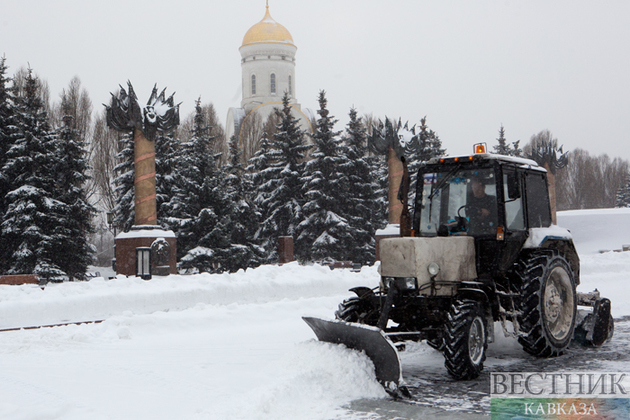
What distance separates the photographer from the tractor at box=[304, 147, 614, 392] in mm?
6621

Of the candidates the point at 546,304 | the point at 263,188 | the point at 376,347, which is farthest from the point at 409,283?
the point at 263,188

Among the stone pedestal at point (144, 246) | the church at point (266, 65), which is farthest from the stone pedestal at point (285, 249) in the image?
the church at point (266, 65)

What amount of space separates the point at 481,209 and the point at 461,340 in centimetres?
175

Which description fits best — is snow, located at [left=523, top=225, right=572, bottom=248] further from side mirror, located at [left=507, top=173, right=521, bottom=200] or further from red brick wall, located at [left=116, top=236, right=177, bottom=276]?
red brick wall, located at [left=116, top=236, right=177, bottom=276]

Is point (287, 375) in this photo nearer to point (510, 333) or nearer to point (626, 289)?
point (510, 333)

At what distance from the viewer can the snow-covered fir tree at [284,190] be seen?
109 feet

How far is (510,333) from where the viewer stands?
24.0 ft

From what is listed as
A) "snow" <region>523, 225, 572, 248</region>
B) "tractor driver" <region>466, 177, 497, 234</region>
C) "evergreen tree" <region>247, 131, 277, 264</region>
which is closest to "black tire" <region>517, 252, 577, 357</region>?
"snow" <region>523, 225, 572, 248</region>

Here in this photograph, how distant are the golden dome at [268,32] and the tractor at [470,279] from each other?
62.7 m

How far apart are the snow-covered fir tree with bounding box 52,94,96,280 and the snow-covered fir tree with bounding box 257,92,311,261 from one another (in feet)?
29.2

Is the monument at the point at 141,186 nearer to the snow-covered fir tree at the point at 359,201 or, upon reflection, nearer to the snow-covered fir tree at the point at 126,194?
the snow-covered fir tree at the point at 126,194

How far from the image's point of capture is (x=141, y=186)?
21391 mm

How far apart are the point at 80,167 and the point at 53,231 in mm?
3386

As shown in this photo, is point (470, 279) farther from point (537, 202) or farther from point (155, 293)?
point (155, 293)
